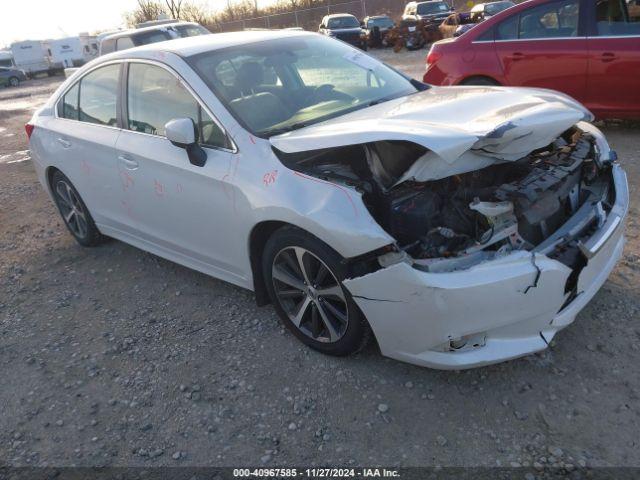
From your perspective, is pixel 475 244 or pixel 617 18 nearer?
pixel 475 244

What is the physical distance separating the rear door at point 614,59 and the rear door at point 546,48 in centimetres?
11

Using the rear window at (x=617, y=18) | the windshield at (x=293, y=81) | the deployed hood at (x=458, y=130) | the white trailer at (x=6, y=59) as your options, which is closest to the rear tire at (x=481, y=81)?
the rear window at (x=617, y=18)

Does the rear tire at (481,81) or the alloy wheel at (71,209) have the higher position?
the rear tire at (481,81)

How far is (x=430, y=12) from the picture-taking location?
24.0 metres

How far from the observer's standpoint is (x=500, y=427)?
8.50 ft

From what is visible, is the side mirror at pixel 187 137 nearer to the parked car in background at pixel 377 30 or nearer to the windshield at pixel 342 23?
the windshield at pixel 342 23

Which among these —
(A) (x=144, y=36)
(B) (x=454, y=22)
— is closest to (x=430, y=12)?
(B) (x=454, y=22)

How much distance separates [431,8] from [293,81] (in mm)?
22811

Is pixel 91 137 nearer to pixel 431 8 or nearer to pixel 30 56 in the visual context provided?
pixel 431 8

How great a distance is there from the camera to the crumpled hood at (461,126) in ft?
8.77

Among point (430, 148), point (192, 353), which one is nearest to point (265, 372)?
point (192, 353)

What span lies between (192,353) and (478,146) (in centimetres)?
210

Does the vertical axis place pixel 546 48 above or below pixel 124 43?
below

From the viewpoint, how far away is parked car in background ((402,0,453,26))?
23.6m
